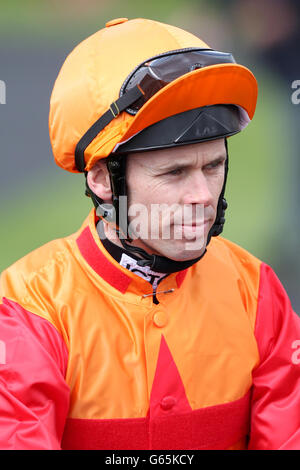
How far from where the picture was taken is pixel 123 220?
1914mm

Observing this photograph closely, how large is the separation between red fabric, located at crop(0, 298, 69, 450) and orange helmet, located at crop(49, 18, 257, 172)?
1.62 feet

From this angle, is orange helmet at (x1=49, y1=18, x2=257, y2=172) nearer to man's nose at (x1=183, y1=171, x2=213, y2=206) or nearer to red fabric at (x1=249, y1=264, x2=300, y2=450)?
man's nose at (x1=183, y1=171, x2=213, y2=206)

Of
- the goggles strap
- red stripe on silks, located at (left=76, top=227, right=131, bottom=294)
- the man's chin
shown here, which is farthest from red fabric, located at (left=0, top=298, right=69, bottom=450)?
the goggles strap

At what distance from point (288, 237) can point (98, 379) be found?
7.75ft

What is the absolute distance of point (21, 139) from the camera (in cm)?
353

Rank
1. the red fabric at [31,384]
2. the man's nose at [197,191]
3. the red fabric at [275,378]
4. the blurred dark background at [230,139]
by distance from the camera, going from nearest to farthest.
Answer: the red fabric at [31,384] → the man's nose at [197,191] → the red fabric at [275,378] → the blurred dark background at [230,139]

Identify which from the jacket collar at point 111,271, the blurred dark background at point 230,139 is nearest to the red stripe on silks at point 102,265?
the jacket collar at point 111,271

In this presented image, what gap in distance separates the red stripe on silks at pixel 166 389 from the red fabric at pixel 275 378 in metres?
0.26

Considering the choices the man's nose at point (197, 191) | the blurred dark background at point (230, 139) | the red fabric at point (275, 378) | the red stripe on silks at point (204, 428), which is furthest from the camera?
the blurred dark background at point (230, 139)

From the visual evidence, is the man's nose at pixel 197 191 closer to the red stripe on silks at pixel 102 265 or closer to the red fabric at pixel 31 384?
the red stripe on silks at pixel 102 265

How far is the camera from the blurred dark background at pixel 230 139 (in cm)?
351

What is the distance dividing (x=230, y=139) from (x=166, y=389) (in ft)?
7.26
